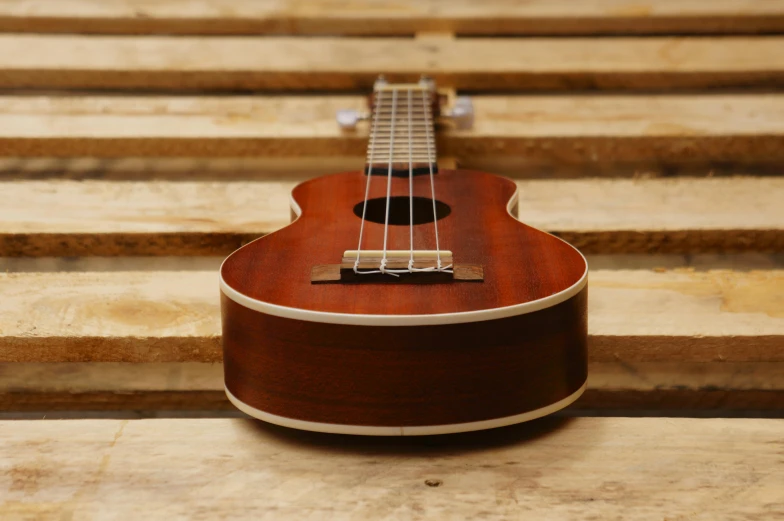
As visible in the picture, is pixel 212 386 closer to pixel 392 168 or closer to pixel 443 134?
pixel 392 168

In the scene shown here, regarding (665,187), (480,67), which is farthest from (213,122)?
(665,187)

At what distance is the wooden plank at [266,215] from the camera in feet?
4.93

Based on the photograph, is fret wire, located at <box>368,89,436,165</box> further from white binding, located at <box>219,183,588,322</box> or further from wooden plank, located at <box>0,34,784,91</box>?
white binding, located at <box>219,183,588,322</box>

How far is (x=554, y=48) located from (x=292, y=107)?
669mm

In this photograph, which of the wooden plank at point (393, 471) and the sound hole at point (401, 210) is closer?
the wooden plank at point (393, 471)

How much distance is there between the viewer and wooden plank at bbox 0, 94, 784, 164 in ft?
5.75

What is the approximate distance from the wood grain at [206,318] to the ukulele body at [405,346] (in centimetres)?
21

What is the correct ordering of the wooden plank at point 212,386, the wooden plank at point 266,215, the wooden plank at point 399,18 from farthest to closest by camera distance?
1. the wooden plank at point 399,18
2. the wooden plank at point 266,215
3. the wooden plank at point 212,386

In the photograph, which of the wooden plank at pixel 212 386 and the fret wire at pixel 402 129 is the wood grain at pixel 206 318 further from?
the fret wire at pixel 402 129

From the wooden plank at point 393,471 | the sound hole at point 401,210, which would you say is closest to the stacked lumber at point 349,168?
the wooden plank at point 393,471

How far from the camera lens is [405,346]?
93 cm

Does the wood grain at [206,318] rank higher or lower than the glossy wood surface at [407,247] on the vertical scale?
lower

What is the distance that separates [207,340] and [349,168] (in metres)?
0.68

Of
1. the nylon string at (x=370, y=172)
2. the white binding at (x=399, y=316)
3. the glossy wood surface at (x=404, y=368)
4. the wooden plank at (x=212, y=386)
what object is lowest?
the wooden plank at (x=212, y=386)
